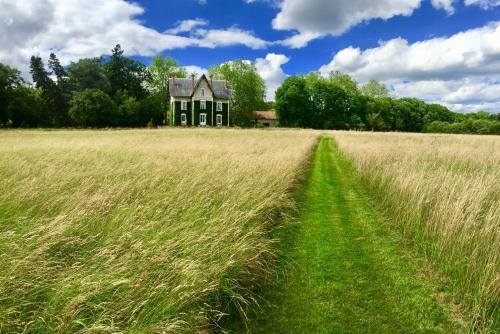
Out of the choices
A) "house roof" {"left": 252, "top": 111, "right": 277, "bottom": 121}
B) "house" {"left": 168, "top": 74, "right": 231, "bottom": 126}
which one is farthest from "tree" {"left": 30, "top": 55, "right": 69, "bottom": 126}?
"house roof" {"left": 252, "top": 111, "right": 277, "bottom": 121}

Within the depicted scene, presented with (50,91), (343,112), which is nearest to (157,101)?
(50,91)

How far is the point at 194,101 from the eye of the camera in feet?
213

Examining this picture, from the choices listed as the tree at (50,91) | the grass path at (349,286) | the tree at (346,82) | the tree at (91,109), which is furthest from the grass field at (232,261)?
the tree at (346,82)

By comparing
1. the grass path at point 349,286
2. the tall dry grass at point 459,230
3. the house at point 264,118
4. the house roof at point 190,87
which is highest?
the house roof at point 190,87

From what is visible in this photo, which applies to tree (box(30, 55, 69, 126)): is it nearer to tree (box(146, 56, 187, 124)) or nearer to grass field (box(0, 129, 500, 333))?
tree (box(146, 56, 187, 124))

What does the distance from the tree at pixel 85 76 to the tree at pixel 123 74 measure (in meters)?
A: 6.98

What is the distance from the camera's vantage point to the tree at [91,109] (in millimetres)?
51375

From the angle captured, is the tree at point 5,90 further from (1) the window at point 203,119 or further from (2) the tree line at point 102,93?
(1) the window at point 203,119

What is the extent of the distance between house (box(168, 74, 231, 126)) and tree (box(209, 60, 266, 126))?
12.0 metres

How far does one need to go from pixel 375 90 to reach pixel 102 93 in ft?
274

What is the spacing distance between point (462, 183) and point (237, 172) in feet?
18.0

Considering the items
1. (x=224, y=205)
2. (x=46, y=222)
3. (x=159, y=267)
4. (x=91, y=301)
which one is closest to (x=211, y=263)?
(x=159, y=267)

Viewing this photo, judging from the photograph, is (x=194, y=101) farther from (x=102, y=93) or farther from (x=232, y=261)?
(x=232, y=261)

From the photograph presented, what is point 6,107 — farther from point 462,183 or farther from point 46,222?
point 462,183
